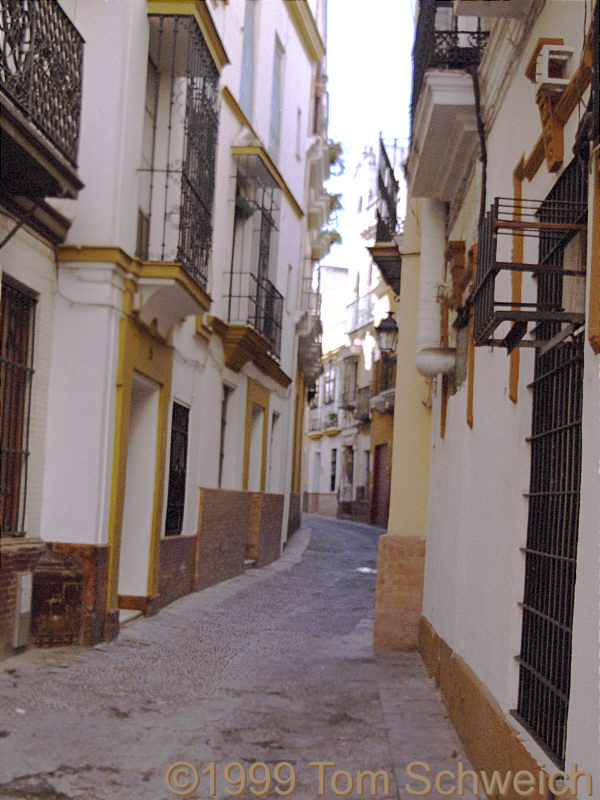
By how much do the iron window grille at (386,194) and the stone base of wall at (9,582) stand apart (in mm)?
6743

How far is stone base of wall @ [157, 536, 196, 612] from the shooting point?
13.0m

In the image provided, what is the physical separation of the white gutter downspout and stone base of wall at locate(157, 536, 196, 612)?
4.34 metres

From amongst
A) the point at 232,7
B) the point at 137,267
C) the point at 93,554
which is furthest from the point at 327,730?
the point at 232,7

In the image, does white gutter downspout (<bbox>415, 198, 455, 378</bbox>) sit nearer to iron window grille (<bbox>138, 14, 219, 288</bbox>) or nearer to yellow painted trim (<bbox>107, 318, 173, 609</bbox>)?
iron window grille (<bbox>138, 14, 219, 288</bbox>)

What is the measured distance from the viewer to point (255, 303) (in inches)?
677

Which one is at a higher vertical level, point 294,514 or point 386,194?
point 386,194

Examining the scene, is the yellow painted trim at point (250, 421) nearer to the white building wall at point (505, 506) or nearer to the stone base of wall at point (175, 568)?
the stone base of wall at point (175, 568)

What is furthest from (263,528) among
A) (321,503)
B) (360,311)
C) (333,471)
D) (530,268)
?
(333,471)

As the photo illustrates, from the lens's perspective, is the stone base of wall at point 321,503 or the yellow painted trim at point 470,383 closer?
the yellow painted trim at point 470,383

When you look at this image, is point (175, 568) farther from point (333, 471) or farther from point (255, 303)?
point (333, 471)

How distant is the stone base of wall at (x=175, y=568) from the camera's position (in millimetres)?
12984

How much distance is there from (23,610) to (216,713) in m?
2.41

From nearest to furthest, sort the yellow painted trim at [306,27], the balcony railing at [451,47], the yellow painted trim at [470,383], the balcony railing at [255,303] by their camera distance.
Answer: the yellow painted trim at [470,383]
the balcony railing at [451,47]
the balcony railing at [255,303]
the yellow painted trim at [306,27]

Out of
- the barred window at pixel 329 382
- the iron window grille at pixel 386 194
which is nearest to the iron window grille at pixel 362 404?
the barred window at pixel 329 382
